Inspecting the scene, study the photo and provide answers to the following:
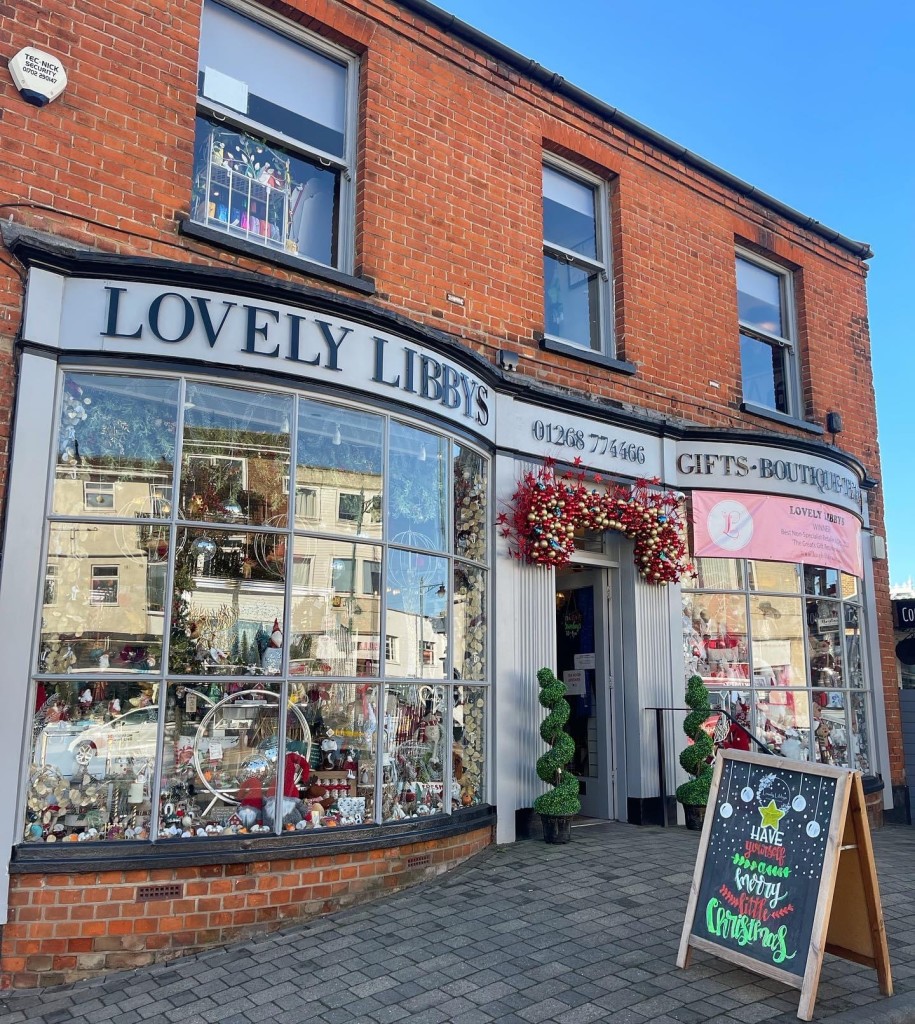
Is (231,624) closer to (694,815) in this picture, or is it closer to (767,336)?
(694,815)

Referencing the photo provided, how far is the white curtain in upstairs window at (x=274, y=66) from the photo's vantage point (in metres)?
6.99

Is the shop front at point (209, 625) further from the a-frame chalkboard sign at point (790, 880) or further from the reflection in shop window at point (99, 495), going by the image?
the a-frame chalkboard sign at point (790, 880)

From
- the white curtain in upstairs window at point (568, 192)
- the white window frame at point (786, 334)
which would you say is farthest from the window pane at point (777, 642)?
the white curtain in upstairs window at point (568, 192)

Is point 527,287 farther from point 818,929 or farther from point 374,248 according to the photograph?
point 818,929

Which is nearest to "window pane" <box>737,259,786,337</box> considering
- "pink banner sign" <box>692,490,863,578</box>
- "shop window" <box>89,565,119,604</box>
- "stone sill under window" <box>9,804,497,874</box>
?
"pink banner sign" <box>692,490,863,578</box>

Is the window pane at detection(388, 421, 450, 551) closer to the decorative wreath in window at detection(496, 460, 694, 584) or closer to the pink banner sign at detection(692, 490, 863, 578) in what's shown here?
the decorative wreath in window at detection(496, 460, 694, 584)

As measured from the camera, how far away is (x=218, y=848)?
17.9ft

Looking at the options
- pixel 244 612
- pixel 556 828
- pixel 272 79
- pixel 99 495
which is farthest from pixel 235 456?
pixel 556 828

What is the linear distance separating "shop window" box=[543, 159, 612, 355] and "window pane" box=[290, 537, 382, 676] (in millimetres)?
3659

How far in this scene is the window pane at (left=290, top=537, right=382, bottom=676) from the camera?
6129 millimetres

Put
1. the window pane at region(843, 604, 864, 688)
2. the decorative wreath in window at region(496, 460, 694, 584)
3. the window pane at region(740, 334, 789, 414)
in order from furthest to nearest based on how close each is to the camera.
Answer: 1. the window pane at region(740, 334, 789, 414)
2. the window pane at region(843, 604, 864, 688)
3. the decorative wreath in window at region(496, 460, 694, 584)

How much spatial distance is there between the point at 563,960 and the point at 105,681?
10.2ft

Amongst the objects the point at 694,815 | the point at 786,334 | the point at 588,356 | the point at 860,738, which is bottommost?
the point at 694,815

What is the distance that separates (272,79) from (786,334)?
6949mm
